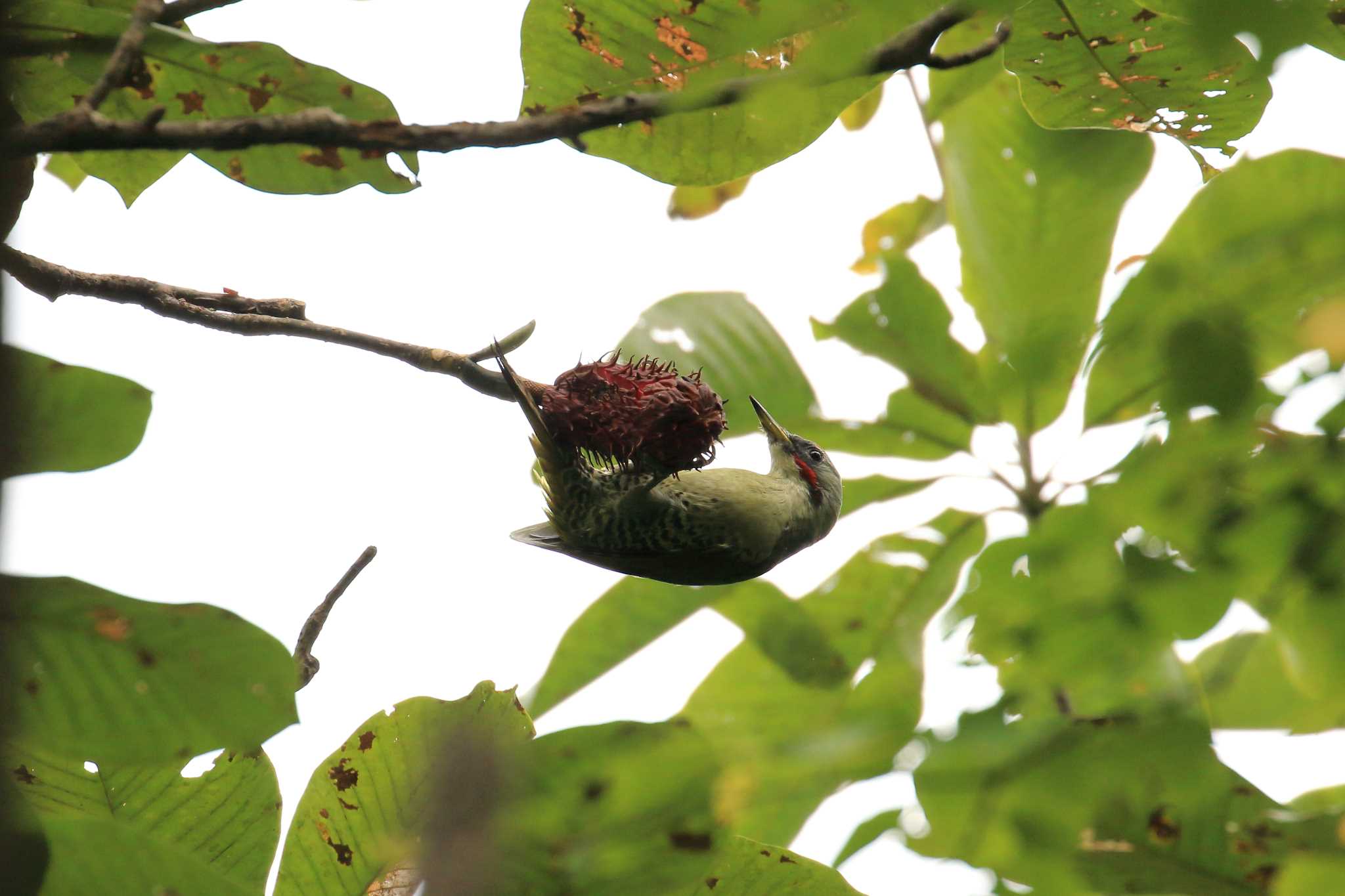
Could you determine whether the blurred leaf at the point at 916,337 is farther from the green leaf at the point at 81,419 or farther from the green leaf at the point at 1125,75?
the green leaf at the point at 81,419

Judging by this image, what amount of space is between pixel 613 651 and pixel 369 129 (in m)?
2.03

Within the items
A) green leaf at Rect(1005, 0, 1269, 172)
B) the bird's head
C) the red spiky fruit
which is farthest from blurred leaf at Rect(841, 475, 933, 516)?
green leaf at Rect(1005, 0, 1269, 172)

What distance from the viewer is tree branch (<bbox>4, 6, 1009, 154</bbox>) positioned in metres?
1.46

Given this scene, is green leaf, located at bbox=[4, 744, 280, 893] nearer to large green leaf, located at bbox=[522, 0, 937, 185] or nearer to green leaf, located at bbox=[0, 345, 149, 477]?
green leaf, located at bbox=[0, 345, 149, 477]

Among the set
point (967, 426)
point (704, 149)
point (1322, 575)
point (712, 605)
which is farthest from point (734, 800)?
point (967, 426)

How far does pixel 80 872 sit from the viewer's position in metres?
1.63

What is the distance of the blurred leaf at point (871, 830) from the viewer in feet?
4.61

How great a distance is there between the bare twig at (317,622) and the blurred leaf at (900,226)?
3162mm

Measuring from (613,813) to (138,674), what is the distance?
2.70ft

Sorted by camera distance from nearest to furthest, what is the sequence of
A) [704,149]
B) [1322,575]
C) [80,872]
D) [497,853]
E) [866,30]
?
[497,853], [866,30], [1322,575], [80,872], [704,149]

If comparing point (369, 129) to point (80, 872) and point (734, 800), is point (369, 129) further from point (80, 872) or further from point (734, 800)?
point (80, 872)

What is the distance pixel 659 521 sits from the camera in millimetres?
3248

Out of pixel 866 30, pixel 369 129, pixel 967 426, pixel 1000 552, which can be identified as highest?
pixel 369 129

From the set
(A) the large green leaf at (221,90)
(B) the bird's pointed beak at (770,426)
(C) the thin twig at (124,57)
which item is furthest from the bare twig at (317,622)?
→ (B) the bird's pointed beak at (770,426)
